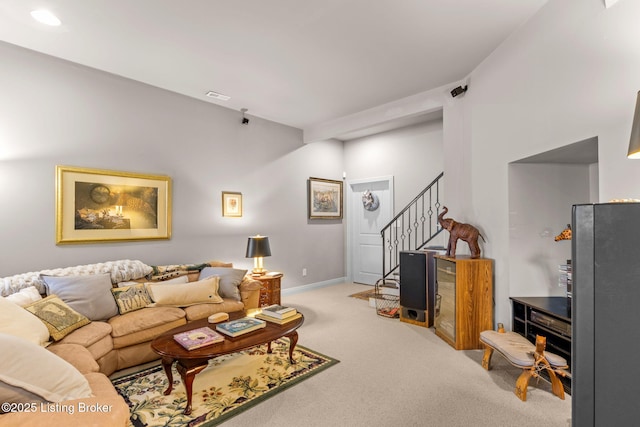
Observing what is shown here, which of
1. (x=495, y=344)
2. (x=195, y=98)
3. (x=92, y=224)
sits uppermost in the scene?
(x=195, y=98)

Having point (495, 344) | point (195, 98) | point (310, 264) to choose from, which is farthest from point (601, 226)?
point (310, 264)

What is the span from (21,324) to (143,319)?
839mm

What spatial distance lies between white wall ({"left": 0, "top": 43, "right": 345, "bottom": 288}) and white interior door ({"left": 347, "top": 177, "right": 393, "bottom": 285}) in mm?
635

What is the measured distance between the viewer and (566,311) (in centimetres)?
247

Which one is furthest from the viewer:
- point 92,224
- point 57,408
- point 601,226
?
point 92,224

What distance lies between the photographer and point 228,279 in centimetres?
359

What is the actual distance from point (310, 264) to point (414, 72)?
143 inches

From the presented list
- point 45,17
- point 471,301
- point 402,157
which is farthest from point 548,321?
point 45,17

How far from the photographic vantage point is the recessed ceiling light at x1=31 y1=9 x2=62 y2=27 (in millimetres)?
2455

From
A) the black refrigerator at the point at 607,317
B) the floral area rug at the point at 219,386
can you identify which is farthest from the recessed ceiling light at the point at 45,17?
the black refrigerator at the point at 607,317

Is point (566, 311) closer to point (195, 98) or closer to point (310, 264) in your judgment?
Result: point (310, 264)

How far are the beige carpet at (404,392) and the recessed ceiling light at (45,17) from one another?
335 cm

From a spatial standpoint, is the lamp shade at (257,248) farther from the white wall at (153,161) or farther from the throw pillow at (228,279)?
the throw pillow at (228,279)

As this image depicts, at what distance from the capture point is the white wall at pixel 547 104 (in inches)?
72.9
